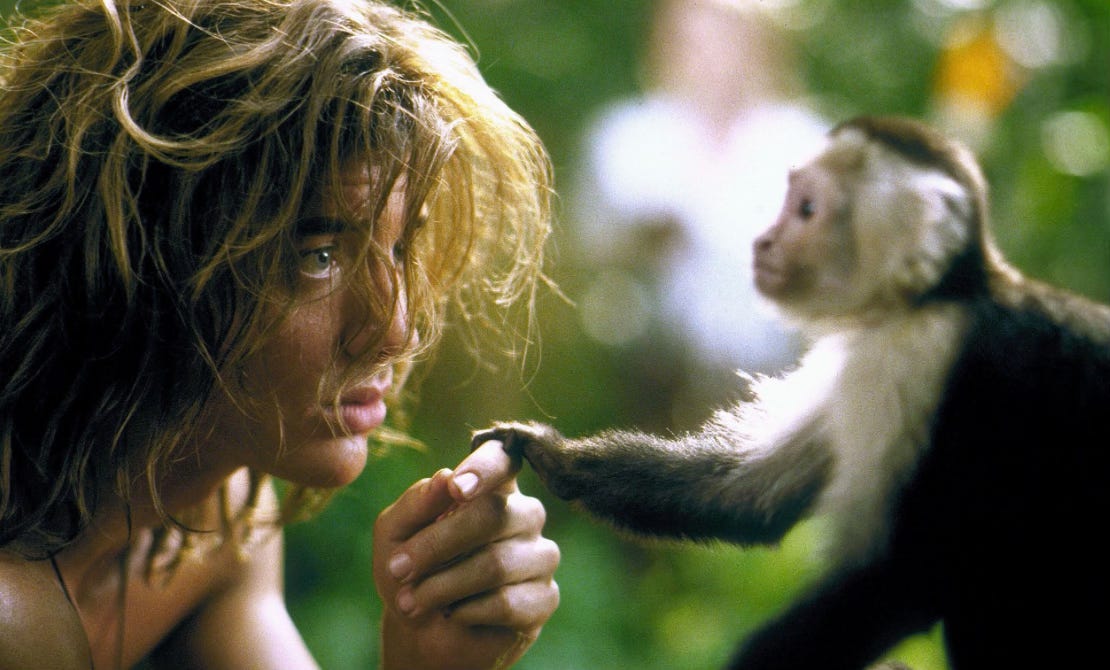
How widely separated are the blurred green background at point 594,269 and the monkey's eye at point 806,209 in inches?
5.4

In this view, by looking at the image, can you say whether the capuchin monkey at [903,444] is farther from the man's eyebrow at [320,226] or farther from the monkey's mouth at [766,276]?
the man's eyebrow at [320,226]

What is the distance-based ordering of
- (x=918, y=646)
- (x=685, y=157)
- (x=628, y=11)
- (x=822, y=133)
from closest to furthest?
(x=918, y=646) → (x=822, y=133) → (x=685, y=157) → (x=628, y=11)

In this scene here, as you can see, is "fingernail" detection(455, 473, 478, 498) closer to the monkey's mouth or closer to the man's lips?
the man's lips

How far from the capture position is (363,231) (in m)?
0.68

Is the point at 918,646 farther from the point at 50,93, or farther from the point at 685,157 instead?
the point at 50,93

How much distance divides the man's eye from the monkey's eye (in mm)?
317

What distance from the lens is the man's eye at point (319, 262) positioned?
689 mm

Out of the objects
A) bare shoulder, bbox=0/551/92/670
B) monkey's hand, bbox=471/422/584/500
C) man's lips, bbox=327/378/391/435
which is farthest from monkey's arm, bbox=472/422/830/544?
bare shoulder, bbox=0/551/92/670

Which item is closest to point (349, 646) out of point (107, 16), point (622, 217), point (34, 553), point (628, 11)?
point (34, 553)

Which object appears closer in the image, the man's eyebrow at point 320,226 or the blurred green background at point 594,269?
the man's eyebrow at point 320,226

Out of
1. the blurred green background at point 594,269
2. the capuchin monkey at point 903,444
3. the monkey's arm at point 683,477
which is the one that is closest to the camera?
the capuchin monkey at point 903,444

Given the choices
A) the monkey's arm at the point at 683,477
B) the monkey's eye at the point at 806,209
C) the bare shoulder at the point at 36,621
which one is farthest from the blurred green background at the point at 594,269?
the bare shoulder at the point at 36,621

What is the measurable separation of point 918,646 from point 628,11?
762mm

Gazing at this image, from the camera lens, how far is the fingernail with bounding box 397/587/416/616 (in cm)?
71
